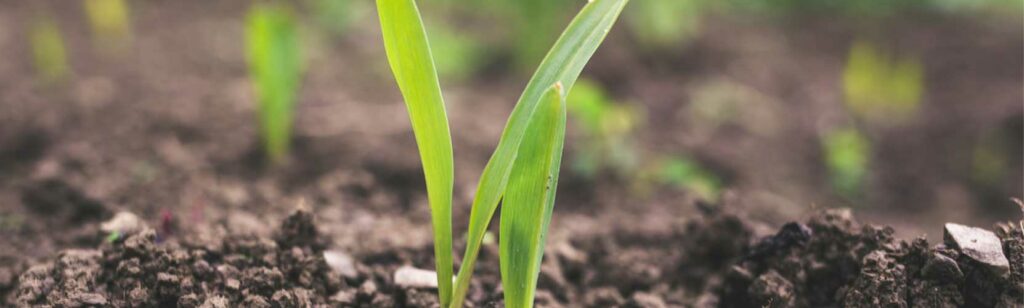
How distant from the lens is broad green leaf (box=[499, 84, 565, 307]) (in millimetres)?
1088

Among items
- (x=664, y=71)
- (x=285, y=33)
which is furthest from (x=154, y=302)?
(x=664, y=71)

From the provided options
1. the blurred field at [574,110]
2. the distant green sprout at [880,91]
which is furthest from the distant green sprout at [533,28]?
the distant green sprout at [880,91]

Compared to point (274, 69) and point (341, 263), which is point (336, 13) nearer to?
point (274, 69)

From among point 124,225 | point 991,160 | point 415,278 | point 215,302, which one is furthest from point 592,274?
point 991,160

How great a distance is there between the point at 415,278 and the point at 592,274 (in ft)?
1.25

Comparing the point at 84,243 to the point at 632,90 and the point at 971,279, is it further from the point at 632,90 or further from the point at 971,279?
the point at 632,90

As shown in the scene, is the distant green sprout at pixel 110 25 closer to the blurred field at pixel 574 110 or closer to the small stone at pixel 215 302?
the blurred field at pixel 574 110

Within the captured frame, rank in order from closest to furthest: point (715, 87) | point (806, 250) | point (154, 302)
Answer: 1. point (154, 302)
2. point (806, 250)
3. point (715, 87)

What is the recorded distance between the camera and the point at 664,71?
365 centimetres

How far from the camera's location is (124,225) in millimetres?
1583

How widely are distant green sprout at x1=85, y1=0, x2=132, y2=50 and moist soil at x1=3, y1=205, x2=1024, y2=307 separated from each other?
197 cm

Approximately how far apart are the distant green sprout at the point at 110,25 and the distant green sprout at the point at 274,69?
1.40m

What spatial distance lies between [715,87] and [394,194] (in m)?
1.59

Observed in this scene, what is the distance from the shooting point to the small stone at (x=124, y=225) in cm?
154
